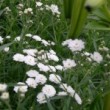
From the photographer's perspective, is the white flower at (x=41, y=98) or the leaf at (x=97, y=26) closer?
the leaf at (x=97, y=26)

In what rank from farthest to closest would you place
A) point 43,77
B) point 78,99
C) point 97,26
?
1. point 43,77
2. point 78,99
3. point 97,26

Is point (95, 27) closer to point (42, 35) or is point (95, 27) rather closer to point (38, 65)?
point (38, 65)

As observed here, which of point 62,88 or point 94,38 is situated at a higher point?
point 94,38

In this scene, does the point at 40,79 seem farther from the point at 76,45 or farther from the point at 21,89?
the point at 21,89

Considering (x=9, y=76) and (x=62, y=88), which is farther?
(x=9, y=76)

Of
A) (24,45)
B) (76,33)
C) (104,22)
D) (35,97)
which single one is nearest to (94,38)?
(24,45)

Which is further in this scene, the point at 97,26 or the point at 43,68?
the point at 43,68

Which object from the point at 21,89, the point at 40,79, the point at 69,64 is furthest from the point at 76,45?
the point at 21,89

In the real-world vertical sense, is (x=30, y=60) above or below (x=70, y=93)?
above

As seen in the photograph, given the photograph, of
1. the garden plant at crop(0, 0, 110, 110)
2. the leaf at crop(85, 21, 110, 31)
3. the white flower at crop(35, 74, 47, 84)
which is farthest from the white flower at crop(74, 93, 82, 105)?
the leaf at crop(85, 21, 110, 31)

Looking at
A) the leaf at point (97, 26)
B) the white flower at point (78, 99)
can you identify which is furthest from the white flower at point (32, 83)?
the leaf at point (97, 26)

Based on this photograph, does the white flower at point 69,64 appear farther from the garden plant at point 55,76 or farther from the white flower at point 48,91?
the white flower at point 48,91
